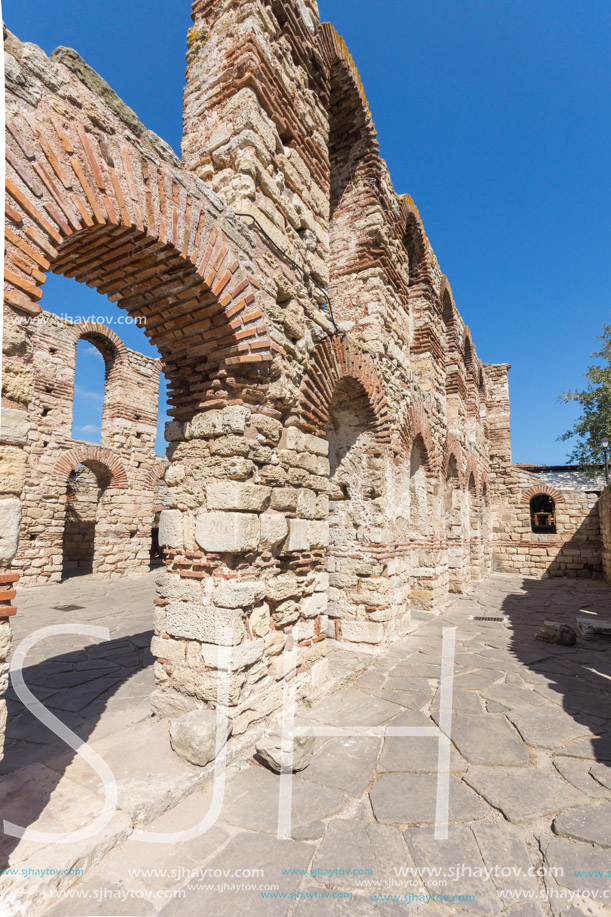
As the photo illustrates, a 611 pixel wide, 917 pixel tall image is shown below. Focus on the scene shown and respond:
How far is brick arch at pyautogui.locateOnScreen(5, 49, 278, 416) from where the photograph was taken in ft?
6.92

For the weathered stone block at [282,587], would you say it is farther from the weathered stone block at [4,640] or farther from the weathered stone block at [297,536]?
the weathered stone block at [4,640]

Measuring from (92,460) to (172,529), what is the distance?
8.18 metres

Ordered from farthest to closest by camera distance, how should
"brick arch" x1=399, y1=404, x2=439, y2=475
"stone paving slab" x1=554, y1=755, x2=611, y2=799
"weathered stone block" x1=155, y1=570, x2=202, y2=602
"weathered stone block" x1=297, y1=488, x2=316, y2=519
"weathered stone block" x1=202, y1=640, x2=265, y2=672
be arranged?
"brick arch" x1=399, y1=404, x2=439, y2=475
"weathered stone block" x1=297, y1=488, x2=316, y2=519
"weathered stone block" x1=155, y1=570, x2=202, y2=602
"weathered stone block" x1=202, y1=640, x2=265, y2=672
"stone paving slab" x1=554, y1=755, x2=611, y2=799

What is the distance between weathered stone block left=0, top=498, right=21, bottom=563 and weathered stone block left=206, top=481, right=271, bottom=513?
4.61 feet

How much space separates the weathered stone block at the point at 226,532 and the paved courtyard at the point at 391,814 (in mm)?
1306

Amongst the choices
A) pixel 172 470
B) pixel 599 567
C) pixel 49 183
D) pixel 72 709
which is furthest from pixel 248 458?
pixel 599 567

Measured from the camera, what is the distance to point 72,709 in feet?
11.4

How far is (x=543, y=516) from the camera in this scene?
63.3 ft

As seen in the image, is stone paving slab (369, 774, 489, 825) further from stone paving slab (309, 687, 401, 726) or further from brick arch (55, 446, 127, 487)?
brick arch (55, 446, 127, 487)

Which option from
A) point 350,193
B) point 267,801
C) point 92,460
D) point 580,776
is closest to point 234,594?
point 267,801

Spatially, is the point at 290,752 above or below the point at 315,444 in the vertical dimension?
below

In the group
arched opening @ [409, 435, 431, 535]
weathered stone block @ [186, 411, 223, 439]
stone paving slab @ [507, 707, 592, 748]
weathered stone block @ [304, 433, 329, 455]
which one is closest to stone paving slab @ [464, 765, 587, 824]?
stone paving slab @ [507, 707, 592, 748]

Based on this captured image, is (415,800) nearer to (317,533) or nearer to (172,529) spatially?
(317,533)

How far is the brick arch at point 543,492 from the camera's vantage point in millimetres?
14788
